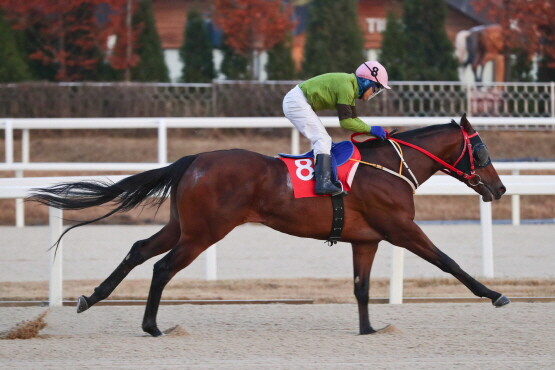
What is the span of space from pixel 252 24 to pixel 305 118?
11.8 metres

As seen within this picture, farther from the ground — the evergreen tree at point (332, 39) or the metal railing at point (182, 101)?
the evergreen tree at point (332, 39)

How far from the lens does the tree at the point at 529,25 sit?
56.5 ft

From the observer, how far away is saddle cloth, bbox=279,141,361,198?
6270mm

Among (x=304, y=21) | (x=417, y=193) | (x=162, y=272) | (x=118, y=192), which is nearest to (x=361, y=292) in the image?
(x=162, y=272)

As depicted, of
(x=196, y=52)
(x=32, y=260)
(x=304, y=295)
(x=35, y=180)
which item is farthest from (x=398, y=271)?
(x=196, y=52)

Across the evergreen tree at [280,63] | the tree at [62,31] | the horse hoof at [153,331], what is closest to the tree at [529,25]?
the evergreen tree at [280,63]

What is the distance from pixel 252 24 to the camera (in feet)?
59.2

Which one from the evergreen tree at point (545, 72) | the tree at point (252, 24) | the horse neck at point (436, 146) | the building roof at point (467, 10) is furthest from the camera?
the building roof at point (467, 10)

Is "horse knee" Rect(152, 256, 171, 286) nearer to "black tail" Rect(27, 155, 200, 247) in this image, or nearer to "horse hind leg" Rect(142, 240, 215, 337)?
"horse hind leg" Rect(142, 240, 215, 337)

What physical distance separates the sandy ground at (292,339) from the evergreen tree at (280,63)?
11321mm

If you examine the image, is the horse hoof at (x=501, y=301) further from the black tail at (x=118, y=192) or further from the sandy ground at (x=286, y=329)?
the black tail at (x=118, y=192)

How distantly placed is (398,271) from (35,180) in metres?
2.73

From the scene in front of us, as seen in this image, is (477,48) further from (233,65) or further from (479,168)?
(479,168)

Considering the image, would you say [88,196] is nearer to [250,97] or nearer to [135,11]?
[250,97]
